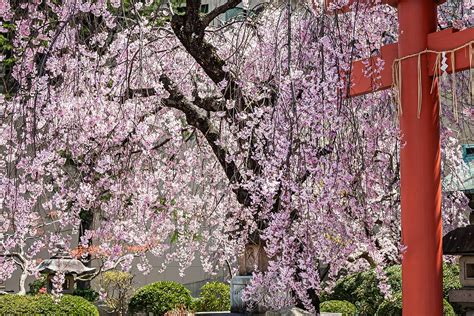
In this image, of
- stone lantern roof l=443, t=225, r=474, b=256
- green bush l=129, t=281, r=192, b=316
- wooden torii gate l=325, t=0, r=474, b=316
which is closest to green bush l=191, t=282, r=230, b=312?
green bush l=129, t=281, r=192, b=316

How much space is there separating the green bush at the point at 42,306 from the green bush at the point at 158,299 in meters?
1.41

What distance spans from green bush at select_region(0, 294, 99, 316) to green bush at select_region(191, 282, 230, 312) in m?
1.72

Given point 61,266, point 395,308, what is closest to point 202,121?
point 395,308

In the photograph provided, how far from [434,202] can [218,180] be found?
3.38 m

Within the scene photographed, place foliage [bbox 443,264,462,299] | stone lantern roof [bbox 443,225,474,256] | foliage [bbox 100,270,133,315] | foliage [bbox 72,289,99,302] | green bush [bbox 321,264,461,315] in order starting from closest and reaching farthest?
stone lantern roof [bbox 443,225,474,256] < foliage [bbox 443,264,462,299] < green bush [bbox 321,264,461,315] < foliage [bbox 100,270,133,315] < foliage [bbox 72,289,99,302]

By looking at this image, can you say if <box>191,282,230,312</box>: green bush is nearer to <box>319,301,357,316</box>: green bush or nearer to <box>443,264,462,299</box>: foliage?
<box>319,301,357,316</box>: green bush

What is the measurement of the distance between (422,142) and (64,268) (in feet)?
23.5

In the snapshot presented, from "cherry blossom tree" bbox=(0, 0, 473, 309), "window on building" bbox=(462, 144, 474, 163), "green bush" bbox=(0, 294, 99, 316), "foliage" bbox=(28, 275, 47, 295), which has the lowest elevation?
"green bush" bbox=(0, 294, 99, 316)

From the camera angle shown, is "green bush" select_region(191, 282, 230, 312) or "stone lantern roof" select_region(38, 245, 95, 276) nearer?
"stone lantern roof" select_region(38, 245, 95, 276)

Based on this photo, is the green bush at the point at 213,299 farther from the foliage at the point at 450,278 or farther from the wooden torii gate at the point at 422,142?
the wooden torii gate at the point at 422,142

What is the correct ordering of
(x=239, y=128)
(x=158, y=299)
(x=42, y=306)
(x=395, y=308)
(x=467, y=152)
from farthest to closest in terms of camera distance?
(x=158, y=299)
(x=467, y=152)
(x=42, y=306)
(x=395, y=308)
(x=239, y=128)

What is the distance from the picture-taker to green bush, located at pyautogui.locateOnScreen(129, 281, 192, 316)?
10.9 meters

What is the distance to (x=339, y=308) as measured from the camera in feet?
29.0

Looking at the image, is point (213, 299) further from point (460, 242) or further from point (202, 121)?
point (460, 242)
